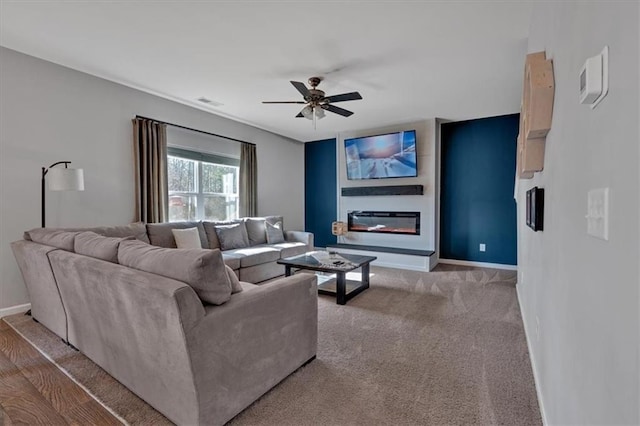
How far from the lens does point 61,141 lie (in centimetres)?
341

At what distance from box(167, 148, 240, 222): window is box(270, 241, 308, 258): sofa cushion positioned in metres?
1.24

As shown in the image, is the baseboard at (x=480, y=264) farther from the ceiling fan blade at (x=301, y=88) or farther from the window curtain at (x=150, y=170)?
the window curtain at (x=150, y=170)

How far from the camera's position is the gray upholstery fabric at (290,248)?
4656mm

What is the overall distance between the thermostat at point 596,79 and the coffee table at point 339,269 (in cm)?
274

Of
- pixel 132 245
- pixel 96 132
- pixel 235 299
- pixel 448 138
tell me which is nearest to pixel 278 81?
pixel 96 132

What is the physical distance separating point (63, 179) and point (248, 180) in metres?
2.91

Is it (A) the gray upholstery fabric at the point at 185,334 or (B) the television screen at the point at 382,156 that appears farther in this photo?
(B) the television screen at the point at 382,156

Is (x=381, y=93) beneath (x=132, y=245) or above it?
above

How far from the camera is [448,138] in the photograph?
5.55 metres

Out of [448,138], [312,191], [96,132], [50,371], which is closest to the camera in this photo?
[50,371]

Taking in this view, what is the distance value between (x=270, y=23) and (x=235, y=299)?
2247 millimetres

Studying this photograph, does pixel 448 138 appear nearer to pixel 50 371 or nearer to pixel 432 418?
pixel 432 418

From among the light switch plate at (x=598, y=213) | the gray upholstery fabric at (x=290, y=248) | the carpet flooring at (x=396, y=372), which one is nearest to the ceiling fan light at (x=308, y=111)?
the gray upholstery fabric at (x=290, y=248)

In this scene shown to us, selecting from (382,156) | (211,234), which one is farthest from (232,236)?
(382,156)
